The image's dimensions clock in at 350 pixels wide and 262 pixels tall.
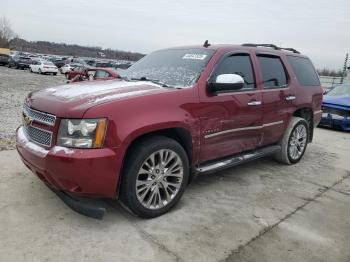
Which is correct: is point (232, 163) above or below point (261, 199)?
above

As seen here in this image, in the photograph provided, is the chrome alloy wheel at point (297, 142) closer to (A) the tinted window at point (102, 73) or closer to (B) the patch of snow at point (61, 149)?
(B) the patch of snow at point (61, 149)

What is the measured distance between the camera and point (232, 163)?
4625 mm

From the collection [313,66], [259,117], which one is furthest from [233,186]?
[313,66]

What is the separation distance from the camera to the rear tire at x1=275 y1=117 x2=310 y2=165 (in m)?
5.85

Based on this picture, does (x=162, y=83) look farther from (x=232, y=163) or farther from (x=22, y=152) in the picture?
(x=22, y=152)

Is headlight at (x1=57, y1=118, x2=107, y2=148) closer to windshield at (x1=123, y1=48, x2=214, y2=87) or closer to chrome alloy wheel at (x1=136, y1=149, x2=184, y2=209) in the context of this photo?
chrome alloy wheel at (x1=136, y1=149, x2=184, y2=209)

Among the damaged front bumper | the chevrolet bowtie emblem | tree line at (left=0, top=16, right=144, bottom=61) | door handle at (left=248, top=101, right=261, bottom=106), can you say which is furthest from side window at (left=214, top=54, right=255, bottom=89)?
tree line at (left=0, top=16, right=144, bottom=61)

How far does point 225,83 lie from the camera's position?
13.4ft

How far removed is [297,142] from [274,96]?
1343 millimetres

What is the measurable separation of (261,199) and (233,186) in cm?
48

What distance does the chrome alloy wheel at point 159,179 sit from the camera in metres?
3.65

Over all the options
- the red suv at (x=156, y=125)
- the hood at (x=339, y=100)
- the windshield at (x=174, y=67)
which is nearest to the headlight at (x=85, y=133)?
the red suv at (x=156, y=125)

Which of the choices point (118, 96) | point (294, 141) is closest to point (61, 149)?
point (118, 96)

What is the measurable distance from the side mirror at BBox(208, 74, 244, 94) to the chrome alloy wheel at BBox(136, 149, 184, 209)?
91 cm
